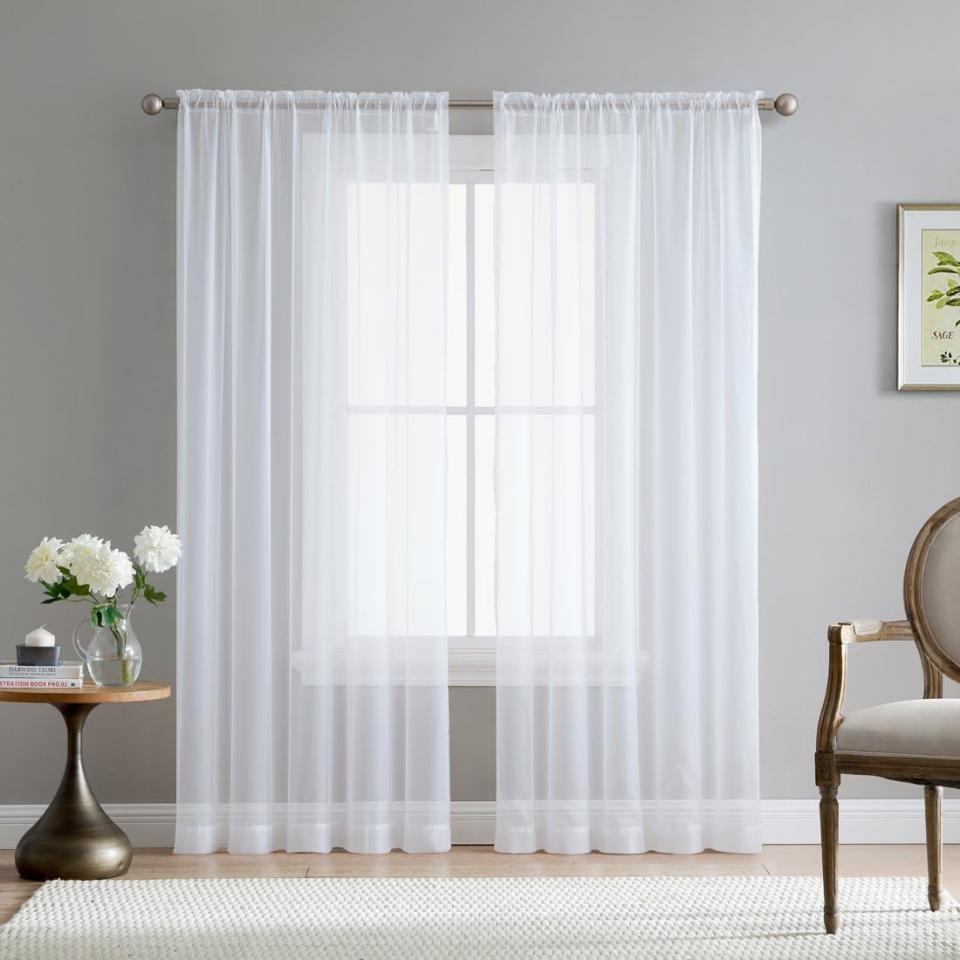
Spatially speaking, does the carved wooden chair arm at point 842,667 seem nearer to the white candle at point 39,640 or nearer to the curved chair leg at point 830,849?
the curved chair leg at point 830,849

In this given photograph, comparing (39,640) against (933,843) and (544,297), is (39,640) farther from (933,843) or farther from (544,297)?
(933,843)

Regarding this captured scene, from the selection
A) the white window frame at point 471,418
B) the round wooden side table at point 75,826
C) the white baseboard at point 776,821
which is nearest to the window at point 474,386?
the white window frame at point 471,418

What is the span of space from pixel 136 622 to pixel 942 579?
2.22 metres

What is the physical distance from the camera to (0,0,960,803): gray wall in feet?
11.2

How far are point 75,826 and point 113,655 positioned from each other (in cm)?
44

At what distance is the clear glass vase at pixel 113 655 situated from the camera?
304cm

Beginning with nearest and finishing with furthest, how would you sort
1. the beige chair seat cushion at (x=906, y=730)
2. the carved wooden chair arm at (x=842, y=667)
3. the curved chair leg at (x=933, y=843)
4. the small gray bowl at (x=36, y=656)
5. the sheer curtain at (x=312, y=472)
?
the beige chair seat cushion at (x=906, y=730)
the carved wooden chair arm at (x=842, y=667)
the curved chair leg at (x=933, y=843)
the small gray bowl at (x=36, y=656)
the sheer curtain at (x=312, y=472)

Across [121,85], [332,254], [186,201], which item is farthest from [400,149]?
[121,85]

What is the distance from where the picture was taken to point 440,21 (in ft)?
11.4

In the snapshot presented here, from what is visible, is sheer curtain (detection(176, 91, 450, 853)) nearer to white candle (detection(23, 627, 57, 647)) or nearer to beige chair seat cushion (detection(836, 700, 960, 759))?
white candle (detection(23, 627, 57, 647))

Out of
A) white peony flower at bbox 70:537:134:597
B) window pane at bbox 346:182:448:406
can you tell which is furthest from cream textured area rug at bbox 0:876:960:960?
window pane at bbox 346:182:448:406

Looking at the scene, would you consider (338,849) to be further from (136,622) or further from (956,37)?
(956,37)

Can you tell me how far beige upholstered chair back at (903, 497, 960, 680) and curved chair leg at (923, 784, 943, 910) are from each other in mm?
293

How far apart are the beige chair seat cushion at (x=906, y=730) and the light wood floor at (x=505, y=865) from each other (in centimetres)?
76
